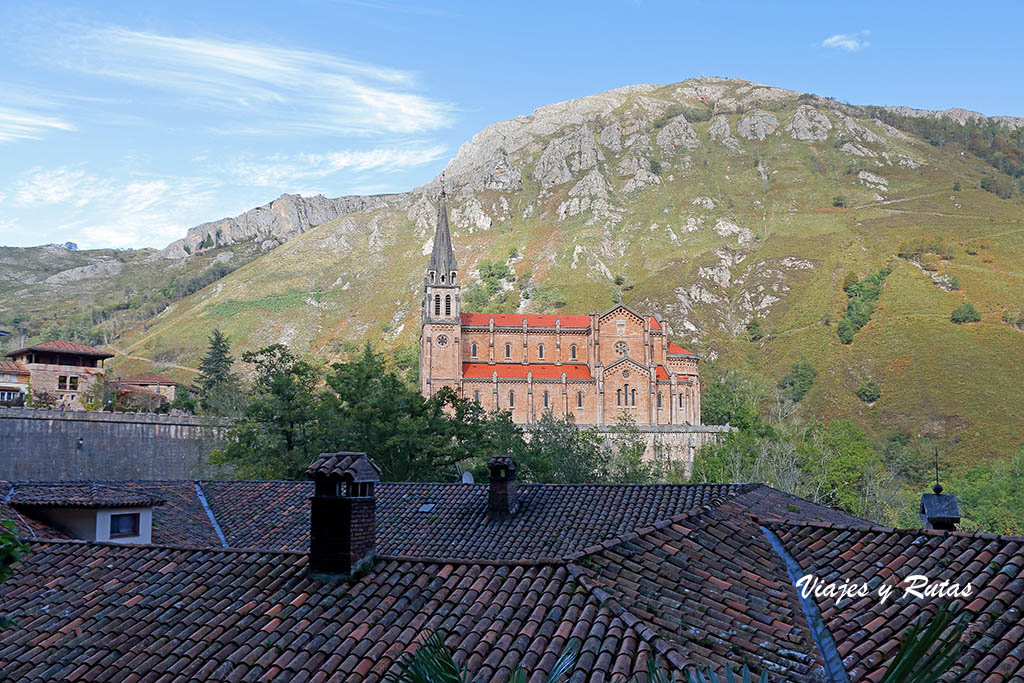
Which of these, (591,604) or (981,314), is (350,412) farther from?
(981,314)

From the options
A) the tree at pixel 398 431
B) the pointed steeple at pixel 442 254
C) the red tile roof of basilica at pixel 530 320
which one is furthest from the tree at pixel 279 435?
the red tile roof of basilica at pixel 530 320

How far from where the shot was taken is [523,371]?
77.0 meters

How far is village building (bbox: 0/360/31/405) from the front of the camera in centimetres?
6375

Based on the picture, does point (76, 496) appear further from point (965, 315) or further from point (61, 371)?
point (965, 315)

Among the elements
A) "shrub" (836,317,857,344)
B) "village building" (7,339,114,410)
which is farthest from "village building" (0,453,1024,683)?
"shrub" (836,317,857,344)

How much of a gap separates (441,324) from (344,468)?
2575 inches

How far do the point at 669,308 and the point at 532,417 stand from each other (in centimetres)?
5545

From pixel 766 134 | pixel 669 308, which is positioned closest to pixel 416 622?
pixel 669 308

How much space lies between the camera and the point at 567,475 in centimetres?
4391

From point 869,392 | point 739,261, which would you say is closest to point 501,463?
point 869,392

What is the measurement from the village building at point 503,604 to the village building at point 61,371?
60.2 metres

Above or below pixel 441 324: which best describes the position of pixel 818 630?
below

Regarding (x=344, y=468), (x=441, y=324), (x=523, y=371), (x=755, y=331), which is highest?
(x=755, y=331)

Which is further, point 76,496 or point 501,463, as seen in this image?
point 501,463
